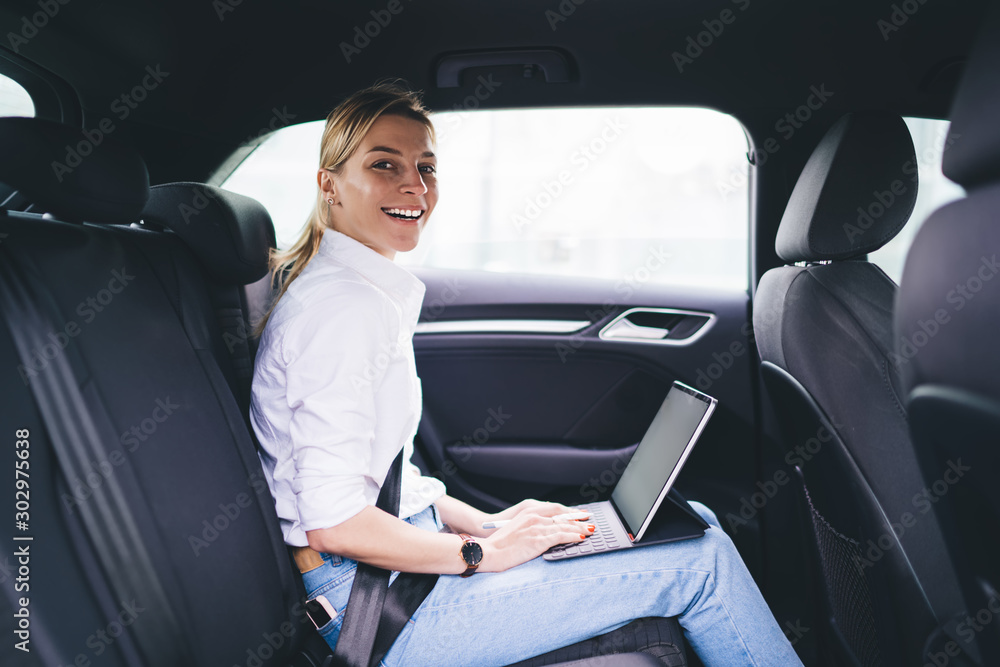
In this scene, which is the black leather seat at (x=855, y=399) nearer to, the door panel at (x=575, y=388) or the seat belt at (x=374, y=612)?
the door panel at (x=575, y=388)

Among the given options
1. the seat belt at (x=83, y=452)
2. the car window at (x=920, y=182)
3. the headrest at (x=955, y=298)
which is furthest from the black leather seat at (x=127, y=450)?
the car window at (x=920, y=182)

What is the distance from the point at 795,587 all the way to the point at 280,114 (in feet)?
6.25

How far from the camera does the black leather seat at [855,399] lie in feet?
4.10

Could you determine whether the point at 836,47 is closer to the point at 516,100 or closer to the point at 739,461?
the point at 516,100

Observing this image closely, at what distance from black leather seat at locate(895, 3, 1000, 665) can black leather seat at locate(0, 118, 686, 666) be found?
601mm

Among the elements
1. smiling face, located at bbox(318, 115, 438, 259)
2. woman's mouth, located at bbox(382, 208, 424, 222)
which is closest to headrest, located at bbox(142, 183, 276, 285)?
smiling face, located at bbox(318, 115, 438, 259)

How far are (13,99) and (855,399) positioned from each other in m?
1.75

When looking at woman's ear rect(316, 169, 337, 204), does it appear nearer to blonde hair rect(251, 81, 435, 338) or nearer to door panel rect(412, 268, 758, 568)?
blonde hair rect(251, 81, 435, 338)

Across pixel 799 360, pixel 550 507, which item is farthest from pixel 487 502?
pixel 799 360

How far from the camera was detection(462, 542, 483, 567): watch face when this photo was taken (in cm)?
127

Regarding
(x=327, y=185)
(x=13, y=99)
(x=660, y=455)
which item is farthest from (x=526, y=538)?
(x=13, y=99)

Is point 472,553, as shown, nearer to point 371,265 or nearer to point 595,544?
point 595,544

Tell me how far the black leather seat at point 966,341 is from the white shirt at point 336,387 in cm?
80

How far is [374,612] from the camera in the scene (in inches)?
48.0
